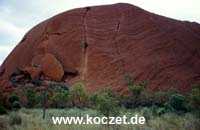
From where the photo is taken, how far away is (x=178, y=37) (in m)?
39.5

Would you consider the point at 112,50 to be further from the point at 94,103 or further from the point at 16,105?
the point at 94,103

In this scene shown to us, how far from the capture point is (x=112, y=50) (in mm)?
37844

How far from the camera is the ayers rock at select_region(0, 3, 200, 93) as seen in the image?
1355 inches

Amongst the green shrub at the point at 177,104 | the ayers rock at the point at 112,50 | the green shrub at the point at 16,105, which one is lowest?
the green shrub at the point at 16,105

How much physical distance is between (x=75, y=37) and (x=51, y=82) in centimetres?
714

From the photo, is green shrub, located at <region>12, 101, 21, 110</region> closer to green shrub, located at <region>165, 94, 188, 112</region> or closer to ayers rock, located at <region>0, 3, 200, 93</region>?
ayers rock, located at <region>0, 3, 200, 93</region>

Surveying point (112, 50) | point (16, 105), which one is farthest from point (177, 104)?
point (112, 50)

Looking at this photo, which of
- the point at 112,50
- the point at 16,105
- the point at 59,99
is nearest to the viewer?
the point at 59,99

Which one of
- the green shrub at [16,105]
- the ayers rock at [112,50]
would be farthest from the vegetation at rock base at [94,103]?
the ayers rock at [112,50]

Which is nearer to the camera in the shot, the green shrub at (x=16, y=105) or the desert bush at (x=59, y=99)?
the desert bush at (x=59, y=99)

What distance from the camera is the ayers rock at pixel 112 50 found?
1355 inches

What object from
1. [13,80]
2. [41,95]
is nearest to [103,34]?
[13,80]

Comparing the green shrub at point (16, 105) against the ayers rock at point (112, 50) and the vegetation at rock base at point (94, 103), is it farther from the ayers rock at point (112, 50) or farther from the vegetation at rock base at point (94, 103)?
the ayers rock at point (112, 50)

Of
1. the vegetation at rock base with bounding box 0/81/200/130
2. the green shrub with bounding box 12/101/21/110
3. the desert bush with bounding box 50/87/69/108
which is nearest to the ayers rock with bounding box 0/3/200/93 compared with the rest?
the vegetation at rock base with bounding box 0/81/200/130
